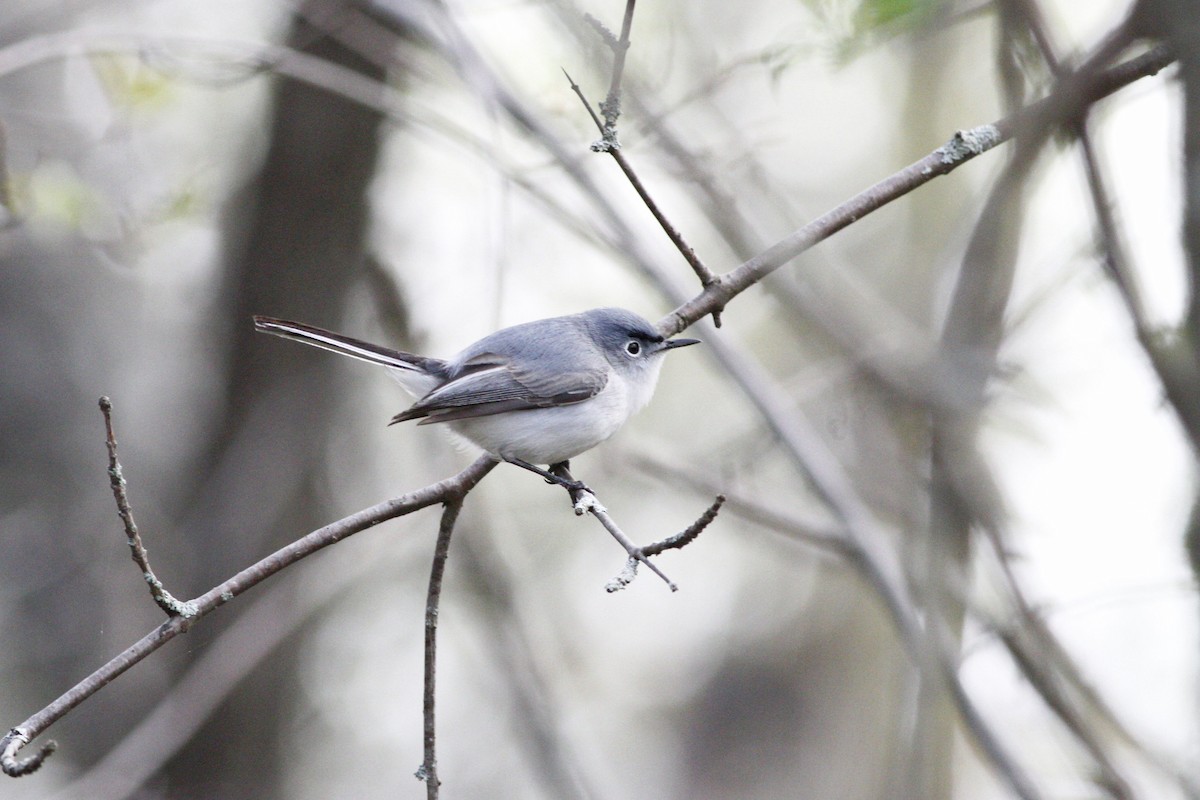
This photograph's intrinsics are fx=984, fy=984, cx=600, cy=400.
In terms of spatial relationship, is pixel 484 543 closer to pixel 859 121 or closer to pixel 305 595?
pixel 305 595

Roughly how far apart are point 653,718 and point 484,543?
514 centimetres

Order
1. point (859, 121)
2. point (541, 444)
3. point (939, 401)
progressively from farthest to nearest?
point (859, 121) → point (541, 444) → point (939, 401)

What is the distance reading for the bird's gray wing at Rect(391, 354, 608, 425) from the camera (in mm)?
2869

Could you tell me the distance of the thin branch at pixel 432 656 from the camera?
2221 millimetres

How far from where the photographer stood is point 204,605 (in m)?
2.00

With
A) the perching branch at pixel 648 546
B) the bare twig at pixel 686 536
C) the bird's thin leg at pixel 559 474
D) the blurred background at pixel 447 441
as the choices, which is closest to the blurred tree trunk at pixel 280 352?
the blurred background at pixel 447 441

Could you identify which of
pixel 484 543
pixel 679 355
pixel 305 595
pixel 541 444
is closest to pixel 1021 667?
pixel 541 444

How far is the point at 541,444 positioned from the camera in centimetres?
284

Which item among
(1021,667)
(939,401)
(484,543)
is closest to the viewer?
(1021,667)

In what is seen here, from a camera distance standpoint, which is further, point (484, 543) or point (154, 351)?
point (154, 351)

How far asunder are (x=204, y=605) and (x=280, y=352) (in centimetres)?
344

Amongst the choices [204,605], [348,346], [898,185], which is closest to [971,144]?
[898,185]

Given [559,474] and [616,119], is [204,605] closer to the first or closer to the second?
[559,474]

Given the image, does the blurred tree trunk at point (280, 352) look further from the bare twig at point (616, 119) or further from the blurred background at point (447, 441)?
the bare twig at point (616, 119)
